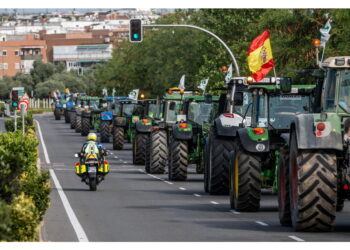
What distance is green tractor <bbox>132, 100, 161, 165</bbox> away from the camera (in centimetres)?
4063

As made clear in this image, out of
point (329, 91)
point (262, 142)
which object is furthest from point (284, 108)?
point (329, 91)

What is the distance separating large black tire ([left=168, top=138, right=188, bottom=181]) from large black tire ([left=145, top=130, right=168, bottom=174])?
2.76 m

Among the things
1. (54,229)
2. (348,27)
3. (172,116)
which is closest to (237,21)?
(348,27)

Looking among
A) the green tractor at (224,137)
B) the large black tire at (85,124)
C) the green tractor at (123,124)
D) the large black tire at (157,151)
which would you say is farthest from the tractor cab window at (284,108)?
the large black tire at (85,124)

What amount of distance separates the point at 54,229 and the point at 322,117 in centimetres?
481

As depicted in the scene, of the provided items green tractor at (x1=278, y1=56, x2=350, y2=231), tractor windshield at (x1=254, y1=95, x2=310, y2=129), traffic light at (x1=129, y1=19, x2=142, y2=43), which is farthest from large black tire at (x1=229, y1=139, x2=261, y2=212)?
traffic light at (x1=129, y1=19, x2=142, y2=43)

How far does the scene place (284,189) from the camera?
59.3ft

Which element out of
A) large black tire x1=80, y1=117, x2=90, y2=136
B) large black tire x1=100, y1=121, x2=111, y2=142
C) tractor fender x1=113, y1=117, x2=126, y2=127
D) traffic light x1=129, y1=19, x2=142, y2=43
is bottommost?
large black tire x1=80, y1=117, x2=90, y2=136

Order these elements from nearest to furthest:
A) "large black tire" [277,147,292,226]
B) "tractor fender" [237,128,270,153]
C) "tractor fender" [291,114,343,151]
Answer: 1. "tractor fender" [291,114,343,151]
2. "large black tire" [277,147,292,226]
3. "tractor fender" [237,128,270,153]

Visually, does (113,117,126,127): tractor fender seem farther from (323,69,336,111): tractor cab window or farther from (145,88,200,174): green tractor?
(323,69,336,111): tractor cab window

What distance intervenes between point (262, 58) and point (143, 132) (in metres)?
11.7

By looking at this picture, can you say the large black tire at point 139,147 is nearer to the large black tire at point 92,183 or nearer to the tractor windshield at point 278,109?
the large black tire at point 92,183

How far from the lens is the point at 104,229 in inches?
Result: 724

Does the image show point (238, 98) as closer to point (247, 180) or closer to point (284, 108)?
point (284, 108)
